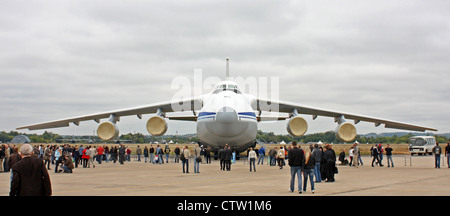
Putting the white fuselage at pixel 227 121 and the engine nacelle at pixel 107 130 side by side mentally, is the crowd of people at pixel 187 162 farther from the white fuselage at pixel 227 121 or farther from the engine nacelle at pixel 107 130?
the white fuselage at pixel 227 121

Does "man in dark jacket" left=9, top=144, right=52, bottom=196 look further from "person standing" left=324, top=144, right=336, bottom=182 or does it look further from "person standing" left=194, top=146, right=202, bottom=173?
"person standing" left=194, top=146, right=202, bottom=173

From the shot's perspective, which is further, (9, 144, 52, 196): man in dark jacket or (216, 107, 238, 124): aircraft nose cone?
(216, 107, 238, 124): aircraft nose cone

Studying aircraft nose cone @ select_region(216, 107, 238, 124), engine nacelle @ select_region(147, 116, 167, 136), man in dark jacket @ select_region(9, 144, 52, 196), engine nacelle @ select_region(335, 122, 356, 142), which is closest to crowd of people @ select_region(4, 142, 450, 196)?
man in dark jacket @ select_region(9, 144, 52, 196)

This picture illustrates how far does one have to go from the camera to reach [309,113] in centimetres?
3014

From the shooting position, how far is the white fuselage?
2378 centimetres

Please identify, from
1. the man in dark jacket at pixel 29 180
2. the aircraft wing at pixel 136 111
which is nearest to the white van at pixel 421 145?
the aircraft wing at pixel 136 111

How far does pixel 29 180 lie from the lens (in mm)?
7082

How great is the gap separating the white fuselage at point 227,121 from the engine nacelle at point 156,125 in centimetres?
196

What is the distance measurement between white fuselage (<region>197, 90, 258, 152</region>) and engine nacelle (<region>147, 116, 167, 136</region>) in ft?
6.43

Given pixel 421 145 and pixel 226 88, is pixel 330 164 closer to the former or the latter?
pixel 226 88

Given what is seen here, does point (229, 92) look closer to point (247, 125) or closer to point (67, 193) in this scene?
point (247, 125)
